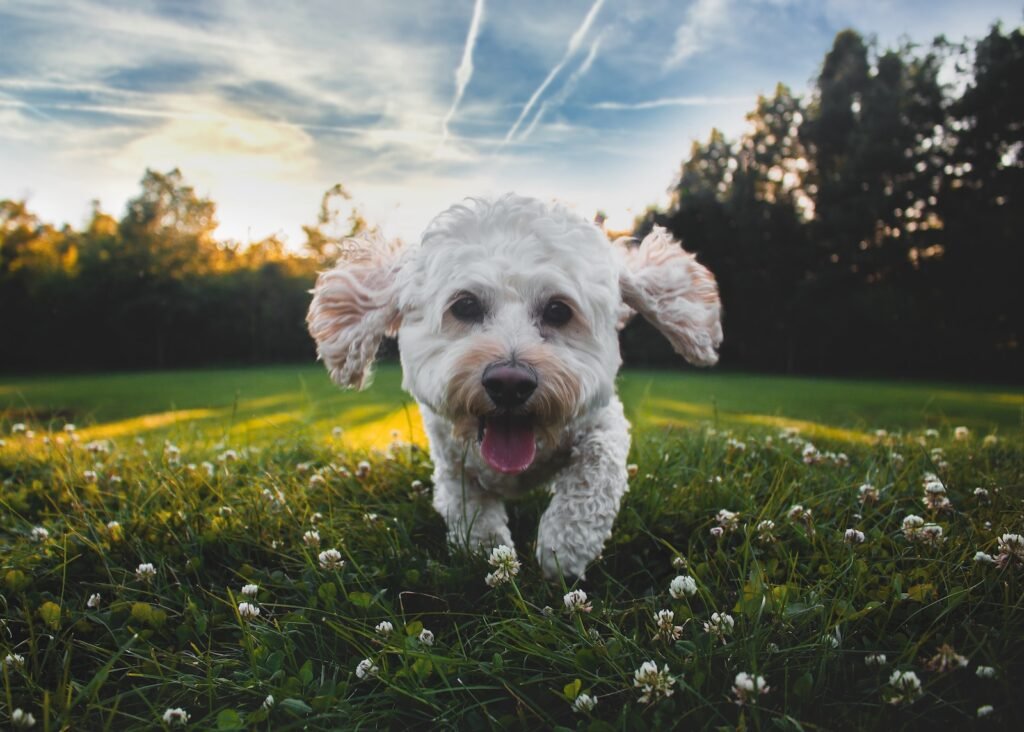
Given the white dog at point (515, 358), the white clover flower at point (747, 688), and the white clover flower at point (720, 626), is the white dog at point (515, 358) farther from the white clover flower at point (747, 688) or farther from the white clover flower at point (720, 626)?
the white clover flower at point (747, 688)

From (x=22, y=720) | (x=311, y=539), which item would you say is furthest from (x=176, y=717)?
(x=311, y=539)

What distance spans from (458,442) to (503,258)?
0.88m

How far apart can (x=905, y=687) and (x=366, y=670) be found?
4.77 ft

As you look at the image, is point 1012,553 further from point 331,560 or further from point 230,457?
point 230,457

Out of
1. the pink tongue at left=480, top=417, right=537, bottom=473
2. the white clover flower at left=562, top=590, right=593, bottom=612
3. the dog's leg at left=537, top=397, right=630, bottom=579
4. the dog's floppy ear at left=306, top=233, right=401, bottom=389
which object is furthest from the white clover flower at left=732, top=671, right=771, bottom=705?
the dog's floppy ear at left=306, top=233, right=401, bottom=389

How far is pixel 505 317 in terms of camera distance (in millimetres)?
2926

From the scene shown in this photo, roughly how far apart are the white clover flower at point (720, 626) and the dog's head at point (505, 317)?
3.40ft

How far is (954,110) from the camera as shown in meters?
23.2

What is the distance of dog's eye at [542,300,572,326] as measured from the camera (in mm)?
2988

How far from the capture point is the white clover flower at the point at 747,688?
1.64 meters

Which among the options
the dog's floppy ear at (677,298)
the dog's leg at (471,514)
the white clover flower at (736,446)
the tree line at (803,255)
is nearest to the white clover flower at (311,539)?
the dog's leg at (471,514)

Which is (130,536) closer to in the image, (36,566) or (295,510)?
(36,566)

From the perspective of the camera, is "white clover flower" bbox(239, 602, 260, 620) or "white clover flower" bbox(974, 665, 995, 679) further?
"white clover flower" bbox(239, 602, 260, 620)

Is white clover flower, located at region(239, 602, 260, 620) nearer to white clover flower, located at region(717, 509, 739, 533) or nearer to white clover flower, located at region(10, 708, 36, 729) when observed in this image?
white clover flower, located at region(10, 708, 36, 729)
